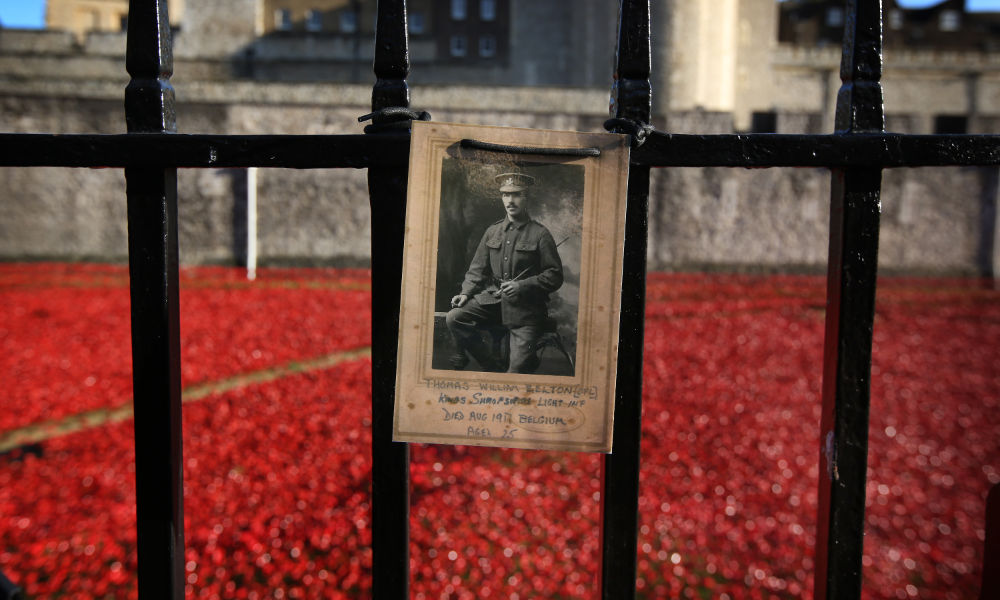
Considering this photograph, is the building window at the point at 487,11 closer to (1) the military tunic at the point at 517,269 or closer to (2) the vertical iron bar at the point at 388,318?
(2) the vertical iron bar at the point at 388,318

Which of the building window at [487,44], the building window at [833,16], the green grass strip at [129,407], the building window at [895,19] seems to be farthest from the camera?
the building window at [895,19]

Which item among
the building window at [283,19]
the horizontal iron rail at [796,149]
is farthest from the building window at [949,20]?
the horizontal iron rail at [796,149]

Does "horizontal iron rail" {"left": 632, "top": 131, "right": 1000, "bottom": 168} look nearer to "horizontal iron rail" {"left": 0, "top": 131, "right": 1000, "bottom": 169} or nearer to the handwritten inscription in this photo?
"horizontal iron rail" {"left": 0, "top": 131, "right": 1000, "bottom": 169}

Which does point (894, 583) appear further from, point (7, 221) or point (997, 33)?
point (997, 33)

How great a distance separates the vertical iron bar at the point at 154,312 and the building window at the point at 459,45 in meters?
35.4

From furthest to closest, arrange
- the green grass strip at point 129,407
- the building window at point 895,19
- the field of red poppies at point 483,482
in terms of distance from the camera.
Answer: the building window at point 895,19, the green grass strip at point 129,407, the field of red poppies at point 483,482

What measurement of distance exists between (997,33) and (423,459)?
4668 cm

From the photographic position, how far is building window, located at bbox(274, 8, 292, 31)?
3444 cm

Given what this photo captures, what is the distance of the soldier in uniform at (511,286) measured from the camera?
43.3 inches

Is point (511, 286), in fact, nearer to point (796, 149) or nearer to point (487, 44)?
point (796, 149)

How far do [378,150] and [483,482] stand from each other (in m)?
3.66

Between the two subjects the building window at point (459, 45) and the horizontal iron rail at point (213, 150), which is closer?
the horizontal iron rail at point (213, 150)

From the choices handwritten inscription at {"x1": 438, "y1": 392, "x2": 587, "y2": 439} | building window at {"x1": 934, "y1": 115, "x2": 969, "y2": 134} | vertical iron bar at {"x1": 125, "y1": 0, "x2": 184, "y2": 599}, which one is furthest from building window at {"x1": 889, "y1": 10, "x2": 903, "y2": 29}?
vertical iron bar at {"x1": 125, "y1": 0, "x2": 184, "y2": 599}

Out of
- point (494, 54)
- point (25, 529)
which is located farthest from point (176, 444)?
point (494, 54)
